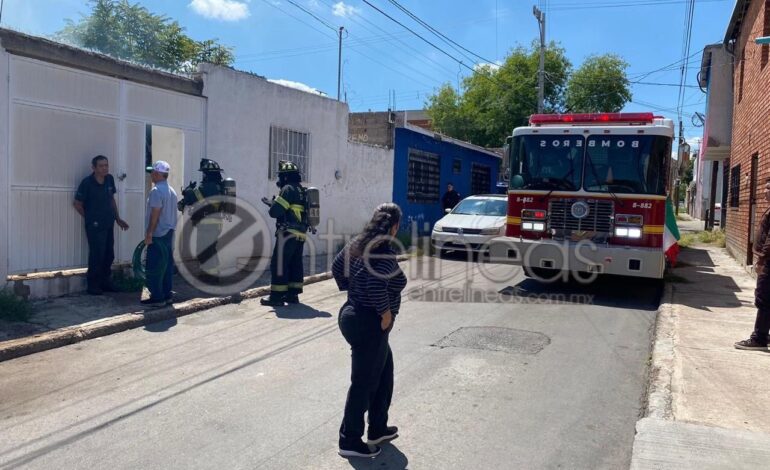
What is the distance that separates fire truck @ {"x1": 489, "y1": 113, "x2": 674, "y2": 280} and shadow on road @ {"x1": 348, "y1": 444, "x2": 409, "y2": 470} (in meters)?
5.80

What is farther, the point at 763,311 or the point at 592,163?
the point at 592,163

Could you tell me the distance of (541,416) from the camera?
445 cm

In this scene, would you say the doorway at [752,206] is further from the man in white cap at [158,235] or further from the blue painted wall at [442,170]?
the man in white cap at [158,235]

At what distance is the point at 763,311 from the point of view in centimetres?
609

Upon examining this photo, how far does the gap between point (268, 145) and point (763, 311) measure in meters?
8.30

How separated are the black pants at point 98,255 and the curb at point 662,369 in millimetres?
6420

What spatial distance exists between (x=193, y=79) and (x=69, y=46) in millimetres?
2287

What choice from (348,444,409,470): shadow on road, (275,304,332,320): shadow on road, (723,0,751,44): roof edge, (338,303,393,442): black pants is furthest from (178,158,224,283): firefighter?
(723,0,751,44): roof edge

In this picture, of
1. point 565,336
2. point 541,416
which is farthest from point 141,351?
point 565,336

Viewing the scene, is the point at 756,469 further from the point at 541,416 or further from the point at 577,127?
the point at 577,127

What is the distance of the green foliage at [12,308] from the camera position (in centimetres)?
642

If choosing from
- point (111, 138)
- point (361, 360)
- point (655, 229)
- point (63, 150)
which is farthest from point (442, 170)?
point (361, 360)

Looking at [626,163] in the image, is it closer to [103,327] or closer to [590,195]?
[590,195]

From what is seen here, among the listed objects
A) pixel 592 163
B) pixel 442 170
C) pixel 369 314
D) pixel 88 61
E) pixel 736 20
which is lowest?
pixel 369 314
